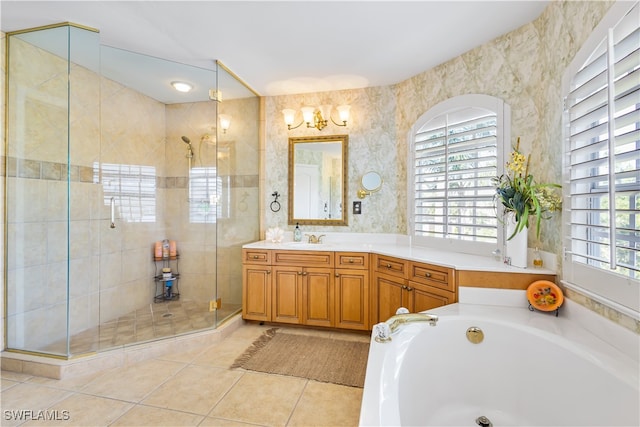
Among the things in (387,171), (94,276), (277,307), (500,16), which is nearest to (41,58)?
(94,276)

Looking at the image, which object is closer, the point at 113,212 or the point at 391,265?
the point at 391,265

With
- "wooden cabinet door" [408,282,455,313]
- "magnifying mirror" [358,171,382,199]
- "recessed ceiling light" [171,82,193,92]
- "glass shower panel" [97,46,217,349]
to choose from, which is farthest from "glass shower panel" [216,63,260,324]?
"wooden cabinet door" [408,282,455,313]

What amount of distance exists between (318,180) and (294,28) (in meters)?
1.54

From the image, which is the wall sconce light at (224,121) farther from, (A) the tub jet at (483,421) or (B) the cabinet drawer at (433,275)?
(A) the tub jet at (483,421)

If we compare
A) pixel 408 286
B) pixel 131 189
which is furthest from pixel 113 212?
pixel 408 286

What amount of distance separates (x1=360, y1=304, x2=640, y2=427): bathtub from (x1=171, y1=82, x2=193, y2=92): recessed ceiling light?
2.94 meters

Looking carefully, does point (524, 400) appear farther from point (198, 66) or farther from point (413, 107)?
point (198, 66)

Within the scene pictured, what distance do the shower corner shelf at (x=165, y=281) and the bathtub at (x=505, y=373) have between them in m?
2.63

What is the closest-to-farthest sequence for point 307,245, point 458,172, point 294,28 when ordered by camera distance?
point 294,28 → point 458,172 → point 307,245

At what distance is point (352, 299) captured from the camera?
2729 millimetres

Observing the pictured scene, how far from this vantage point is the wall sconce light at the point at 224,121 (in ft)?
9.82

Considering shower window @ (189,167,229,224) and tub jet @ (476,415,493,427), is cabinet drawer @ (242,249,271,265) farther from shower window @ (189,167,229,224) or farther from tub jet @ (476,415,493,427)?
tub jet @ (476,415,493,427)

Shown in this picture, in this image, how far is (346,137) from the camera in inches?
127

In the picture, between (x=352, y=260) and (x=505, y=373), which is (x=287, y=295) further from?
(x=505, y=373)
